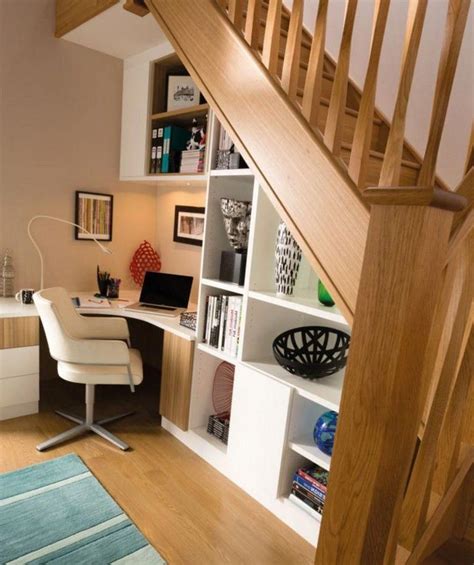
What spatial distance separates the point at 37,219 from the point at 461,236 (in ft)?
9.49

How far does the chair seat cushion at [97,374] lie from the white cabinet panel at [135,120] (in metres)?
1.40

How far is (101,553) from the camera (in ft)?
5.62

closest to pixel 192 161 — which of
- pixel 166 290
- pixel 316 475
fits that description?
pixel 166 290

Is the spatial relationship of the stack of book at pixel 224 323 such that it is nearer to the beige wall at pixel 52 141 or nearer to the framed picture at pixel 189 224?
the framed picture at pixel 189 224

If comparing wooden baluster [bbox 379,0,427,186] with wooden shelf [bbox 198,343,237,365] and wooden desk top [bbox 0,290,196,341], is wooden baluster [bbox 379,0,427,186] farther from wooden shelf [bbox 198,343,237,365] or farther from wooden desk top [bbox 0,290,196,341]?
wooden desk top [bbox 0,290,196,341]

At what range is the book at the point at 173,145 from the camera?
2.74 m

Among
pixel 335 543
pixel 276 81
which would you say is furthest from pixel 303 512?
pixel 276 81

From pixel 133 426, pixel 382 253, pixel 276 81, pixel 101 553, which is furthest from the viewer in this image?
pixel 133 426

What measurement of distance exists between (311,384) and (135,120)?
229 centimetres

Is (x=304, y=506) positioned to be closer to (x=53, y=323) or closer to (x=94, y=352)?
(x=94, y=352)

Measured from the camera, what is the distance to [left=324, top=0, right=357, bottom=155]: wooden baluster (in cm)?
126

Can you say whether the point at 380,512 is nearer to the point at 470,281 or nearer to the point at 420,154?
the point at 470,281

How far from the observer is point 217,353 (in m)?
2.29

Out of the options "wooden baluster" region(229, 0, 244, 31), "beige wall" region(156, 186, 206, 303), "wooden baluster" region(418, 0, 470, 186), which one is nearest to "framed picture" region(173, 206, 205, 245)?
"beige wall" region(156, 186, 206, 303)
